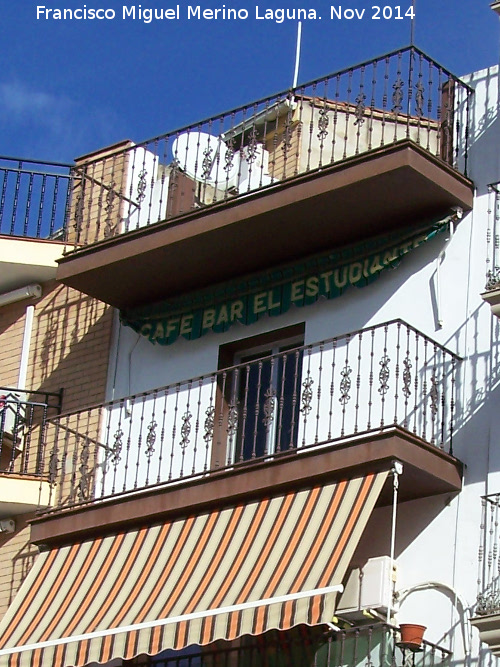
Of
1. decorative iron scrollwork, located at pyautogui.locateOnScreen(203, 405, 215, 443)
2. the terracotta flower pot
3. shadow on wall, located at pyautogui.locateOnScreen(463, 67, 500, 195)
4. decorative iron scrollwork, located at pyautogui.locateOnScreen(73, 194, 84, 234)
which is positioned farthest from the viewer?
decorative iron scrollwork, located at pyautogui.locateOnScreen(73, 194, 84, 234)

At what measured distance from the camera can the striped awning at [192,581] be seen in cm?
1566

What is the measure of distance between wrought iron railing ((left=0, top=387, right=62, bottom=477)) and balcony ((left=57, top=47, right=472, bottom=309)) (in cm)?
139

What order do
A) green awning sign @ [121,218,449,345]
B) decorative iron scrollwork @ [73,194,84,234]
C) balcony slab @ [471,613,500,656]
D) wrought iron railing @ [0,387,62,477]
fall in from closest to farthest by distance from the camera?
balcony slab @ [471,613,500,656] < green awning sign @ [121,218,449,345] < wrought iron railing @ [0,387,62,477] < decorative iron scrollwork @ [73,194,84,234]

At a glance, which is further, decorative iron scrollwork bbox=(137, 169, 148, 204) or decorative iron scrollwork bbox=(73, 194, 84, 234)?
decorative iron scrollwork bbox=(73, 194, 84, 234)

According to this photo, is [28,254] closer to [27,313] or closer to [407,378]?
[27,313]

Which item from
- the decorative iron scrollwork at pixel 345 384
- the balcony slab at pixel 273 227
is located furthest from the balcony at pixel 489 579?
the balcony slab at pixel 273 227

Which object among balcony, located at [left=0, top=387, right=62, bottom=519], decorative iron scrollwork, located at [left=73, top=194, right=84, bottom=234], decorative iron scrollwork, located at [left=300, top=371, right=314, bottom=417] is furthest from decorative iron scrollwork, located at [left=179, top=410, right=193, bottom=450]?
decorative iron scrollwork, located at [left=73, top=194, right=84, bottom=234]

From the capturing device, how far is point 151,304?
1977 centimetres

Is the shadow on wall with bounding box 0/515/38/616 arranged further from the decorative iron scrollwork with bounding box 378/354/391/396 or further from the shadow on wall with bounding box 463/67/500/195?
the shadow on wall with bounding box 463/67/500/195

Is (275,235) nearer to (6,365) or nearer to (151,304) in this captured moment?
(151,304)

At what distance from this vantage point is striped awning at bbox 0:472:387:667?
15.7 meters

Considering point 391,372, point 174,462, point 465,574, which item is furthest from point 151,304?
point 465,574

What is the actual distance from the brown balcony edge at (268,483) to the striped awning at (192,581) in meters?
0.11

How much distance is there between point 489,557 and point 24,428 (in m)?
6.50
